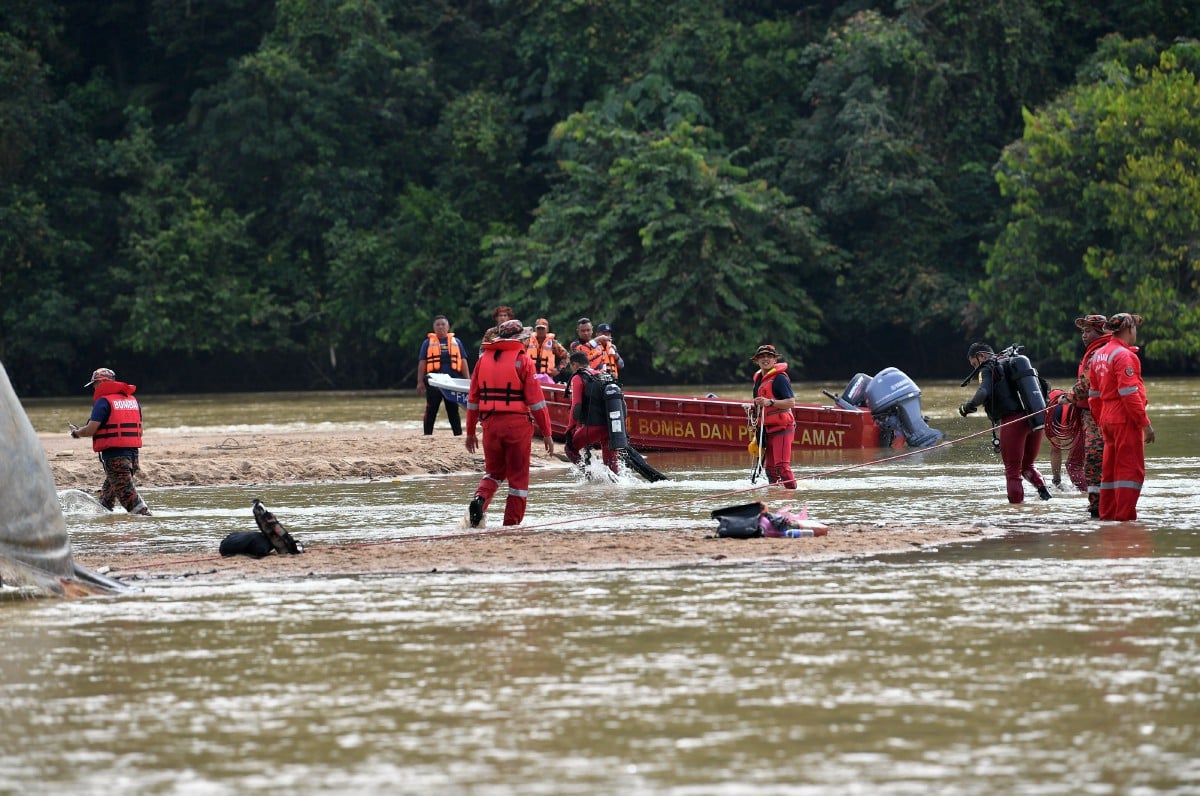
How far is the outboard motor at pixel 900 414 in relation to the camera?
83.3ft

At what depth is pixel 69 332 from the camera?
5388cm

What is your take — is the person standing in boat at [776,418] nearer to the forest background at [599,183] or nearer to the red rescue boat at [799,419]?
the red rescue boat at [799,419]

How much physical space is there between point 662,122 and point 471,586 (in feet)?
142

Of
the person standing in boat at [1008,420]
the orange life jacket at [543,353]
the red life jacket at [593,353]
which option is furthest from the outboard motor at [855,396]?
the person standing in boat at [1008,420]

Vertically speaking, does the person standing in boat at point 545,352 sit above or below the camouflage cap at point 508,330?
below

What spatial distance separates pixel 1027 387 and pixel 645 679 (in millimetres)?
9211

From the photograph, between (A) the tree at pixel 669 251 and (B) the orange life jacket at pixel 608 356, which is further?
(A) the tree at pixel 669 251

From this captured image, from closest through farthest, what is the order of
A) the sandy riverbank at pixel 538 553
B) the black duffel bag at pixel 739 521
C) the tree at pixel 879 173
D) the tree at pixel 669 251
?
the sandy riverbank at pixel 538 553, the black duffel bag at pixel 739 521, the tree at pixel 669 251, the tree at pixel 879 173

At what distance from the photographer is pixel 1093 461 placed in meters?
15.6

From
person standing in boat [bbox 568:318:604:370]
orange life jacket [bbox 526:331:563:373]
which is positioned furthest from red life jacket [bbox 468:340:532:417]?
orange life jacket [bbox 526:331:563:373]

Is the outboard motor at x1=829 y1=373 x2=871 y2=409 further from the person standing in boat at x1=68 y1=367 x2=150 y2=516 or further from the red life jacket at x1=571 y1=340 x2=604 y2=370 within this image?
the person standing in boat at x1=68 y1=367 x2=150 y2=516

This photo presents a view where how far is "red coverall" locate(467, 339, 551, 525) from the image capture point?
15.0 metres

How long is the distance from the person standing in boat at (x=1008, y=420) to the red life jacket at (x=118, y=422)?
7.60 meters

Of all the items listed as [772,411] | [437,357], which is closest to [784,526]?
[772,411]
